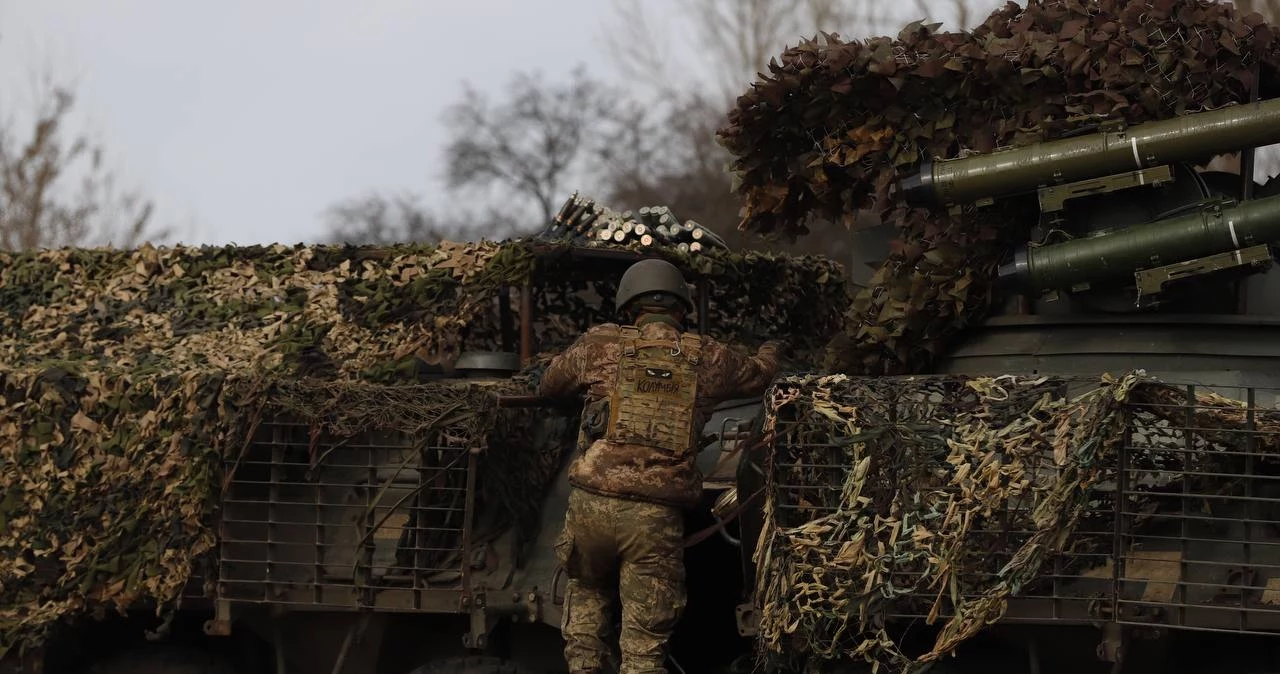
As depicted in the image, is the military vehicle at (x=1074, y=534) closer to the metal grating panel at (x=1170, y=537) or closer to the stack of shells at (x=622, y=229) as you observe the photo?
the metal grating panel at (x=1170, y=537)

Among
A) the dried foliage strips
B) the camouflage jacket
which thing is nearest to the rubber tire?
the camouflage jacket

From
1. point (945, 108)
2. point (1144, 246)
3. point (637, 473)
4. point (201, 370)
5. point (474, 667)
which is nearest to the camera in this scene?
point (637, 473)

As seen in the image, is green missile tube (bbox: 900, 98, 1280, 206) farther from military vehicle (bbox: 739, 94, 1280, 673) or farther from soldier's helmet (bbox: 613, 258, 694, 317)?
soldier's helmet (bbox: 613, 258, 694, 317)

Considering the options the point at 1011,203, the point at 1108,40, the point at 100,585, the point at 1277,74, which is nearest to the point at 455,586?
the point at 100,585

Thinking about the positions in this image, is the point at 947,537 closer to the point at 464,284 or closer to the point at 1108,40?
the point at 1108,40

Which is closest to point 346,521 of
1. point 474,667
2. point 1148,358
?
point 474,667

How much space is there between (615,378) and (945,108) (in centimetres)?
212

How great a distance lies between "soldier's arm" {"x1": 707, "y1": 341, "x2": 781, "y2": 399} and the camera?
7.36 metres

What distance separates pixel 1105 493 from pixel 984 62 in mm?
2361

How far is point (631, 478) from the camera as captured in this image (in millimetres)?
7152

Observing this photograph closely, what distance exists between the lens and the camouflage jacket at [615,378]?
282 inches

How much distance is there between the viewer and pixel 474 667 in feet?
25.8

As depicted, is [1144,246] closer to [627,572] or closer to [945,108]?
[945,108]

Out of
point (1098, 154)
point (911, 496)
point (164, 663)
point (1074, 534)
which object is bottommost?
point (164, 663)
